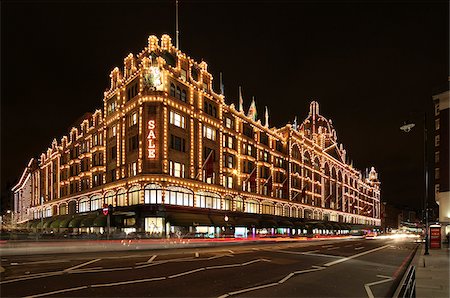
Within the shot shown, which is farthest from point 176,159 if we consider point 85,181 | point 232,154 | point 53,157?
point 53,157

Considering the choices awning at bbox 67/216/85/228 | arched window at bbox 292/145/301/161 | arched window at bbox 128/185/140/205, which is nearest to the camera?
arched window at bbox 128/185/140/205

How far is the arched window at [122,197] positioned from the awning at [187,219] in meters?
7.53

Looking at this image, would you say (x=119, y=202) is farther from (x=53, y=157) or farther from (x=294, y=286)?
(x=294, y=286)

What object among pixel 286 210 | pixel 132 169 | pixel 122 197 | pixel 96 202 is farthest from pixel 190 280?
pixel 286 210

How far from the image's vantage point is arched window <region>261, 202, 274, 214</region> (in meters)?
75.9

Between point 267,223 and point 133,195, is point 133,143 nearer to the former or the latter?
point 133,195

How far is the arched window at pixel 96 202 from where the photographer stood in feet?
204

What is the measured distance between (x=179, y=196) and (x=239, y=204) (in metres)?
17.2

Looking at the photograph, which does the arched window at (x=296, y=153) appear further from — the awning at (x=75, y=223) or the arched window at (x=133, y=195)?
the awning at (x=75, y=223)

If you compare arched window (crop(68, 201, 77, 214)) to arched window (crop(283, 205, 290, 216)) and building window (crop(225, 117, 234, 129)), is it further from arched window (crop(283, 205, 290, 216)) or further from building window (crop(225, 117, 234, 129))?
arched window (crop(283, 205, 290, 216))

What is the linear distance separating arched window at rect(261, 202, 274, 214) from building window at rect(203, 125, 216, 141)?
20.8 meters

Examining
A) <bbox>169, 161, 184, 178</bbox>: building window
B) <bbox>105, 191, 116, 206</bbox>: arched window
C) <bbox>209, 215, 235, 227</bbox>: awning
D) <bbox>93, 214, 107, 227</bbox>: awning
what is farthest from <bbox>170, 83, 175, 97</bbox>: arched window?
<bbox>93, 214, 107, 227</bbox>: awning

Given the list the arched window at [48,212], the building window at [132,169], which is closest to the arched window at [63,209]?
the arched window at [48,212]

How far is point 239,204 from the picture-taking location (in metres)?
68.1
